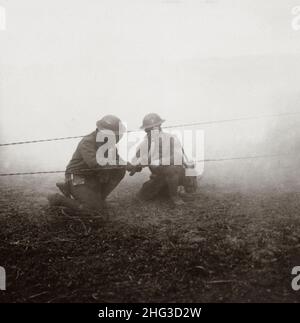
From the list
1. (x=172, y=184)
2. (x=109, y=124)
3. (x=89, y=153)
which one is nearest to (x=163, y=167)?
(x=172, y=184)

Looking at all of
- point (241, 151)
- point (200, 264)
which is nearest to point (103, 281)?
point (200, 264)

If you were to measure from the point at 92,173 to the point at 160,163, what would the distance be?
43.0 inches

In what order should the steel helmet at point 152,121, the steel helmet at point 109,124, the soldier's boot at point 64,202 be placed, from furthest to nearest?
the steel helmet at point 152,121, the steel helmet at point 109,124, the soldier's boot at point 64,202

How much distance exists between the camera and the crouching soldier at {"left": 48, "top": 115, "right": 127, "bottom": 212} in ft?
19.6

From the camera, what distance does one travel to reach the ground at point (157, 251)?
3629 millimetres

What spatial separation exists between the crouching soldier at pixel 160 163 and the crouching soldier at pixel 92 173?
400 millimetres

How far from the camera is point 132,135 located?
12.8 m

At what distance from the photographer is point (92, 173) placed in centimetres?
627

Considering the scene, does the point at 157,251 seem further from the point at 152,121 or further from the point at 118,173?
the point at 152,121

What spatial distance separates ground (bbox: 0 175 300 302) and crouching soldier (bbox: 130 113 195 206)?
0.27 meters

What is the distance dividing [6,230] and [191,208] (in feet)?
8.43

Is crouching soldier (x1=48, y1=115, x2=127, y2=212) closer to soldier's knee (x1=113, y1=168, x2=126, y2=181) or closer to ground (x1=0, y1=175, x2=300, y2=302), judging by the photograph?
soldier's knee (x1=113, y1=168, x2=126, y2=181)

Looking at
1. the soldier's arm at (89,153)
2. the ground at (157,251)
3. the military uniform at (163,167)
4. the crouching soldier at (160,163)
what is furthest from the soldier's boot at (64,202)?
the military uniform at (163,167)

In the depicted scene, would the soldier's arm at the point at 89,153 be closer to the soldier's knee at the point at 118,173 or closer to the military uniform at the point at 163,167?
the soldier's knee at the point at 118,173
